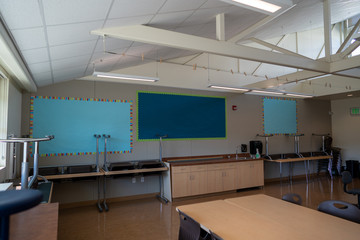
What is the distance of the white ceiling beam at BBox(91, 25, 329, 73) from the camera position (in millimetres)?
2781

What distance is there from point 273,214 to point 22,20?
2.82 meters

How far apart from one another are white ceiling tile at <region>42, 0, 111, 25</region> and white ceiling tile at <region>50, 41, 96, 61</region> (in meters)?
0.72

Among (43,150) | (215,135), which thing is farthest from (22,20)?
(215,135)

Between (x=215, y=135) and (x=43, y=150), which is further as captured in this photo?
(x=215, y=135)

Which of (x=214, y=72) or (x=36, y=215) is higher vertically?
(x=214, y=72)

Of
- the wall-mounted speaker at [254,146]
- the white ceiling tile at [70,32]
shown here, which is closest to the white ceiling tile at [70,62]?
the white ceiling tile at [70,32]

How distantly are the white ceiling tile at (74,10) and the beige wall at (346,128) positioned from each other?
887 centimetres

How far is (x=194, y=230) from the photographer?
6.59 ft

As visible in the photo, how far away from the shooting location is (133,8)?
2.34 metres

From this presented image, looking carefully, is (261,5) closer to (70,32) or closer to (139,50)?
(70,32)

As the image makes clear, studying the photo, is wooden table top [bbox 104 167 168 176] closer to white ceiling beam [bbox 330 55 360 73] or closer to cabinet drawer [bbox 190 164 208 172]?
cabinet drawer [bbox 190 164 208 172]

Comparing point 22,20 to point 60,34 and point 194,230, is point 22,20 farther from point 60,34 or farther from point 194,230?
point 194,230

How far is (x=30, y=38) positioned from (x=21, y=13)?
22.0 inches

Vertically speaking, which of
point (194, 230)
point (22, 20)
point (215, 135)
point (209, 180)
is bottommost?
point (209, 180)
